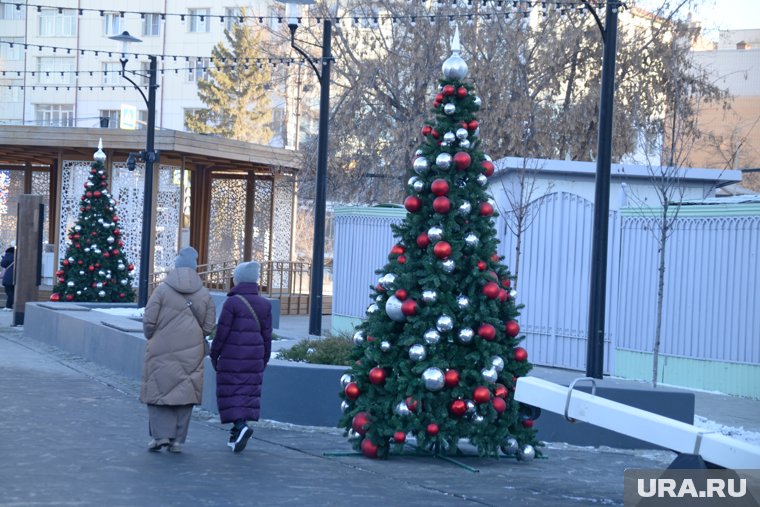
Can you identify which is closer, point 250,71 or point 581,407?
point 581,407

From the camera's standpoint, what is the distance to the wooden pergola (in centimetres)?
3194

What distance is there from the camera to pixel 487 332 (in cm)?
1024

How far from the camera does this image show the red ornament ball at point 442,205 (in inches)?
408

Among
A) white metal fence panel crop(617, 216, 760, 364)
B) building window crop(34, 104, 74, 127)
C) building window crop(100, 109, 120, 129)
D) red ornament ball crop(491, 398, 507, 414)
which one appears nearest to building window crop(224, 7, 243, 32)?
building window crop(100, 109, 120, 129)

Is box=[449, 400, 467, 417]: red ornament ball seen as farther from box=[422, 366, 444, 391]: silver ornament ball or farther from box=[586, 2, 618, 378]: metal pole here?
box=[586, 2, 618, 378]: metal pole

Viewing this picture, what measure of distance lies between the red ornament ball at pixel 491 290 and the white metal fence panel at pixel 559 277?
7.38 metres

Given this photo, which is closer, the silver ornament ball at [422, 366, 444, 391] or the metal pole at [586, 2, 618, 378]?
the silver ornament ball at [422, 366, 444, 391]

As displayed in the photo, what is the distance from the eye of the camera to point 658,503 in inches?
246

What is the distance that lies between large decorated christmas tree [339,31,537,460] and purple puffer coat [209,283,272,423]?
80cm

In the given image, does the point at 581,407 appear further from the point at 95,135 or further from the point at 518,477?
the point at 95,135

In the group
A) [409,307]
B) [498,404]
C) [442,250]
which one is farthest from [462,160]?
[498,404]

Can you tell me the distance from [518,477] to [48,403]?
591 cm

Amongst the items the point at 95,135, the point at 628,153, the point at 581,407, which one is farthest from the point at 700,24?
the point at 581,407

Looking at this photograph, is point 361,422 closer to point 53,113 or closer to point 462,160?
point 462,160
